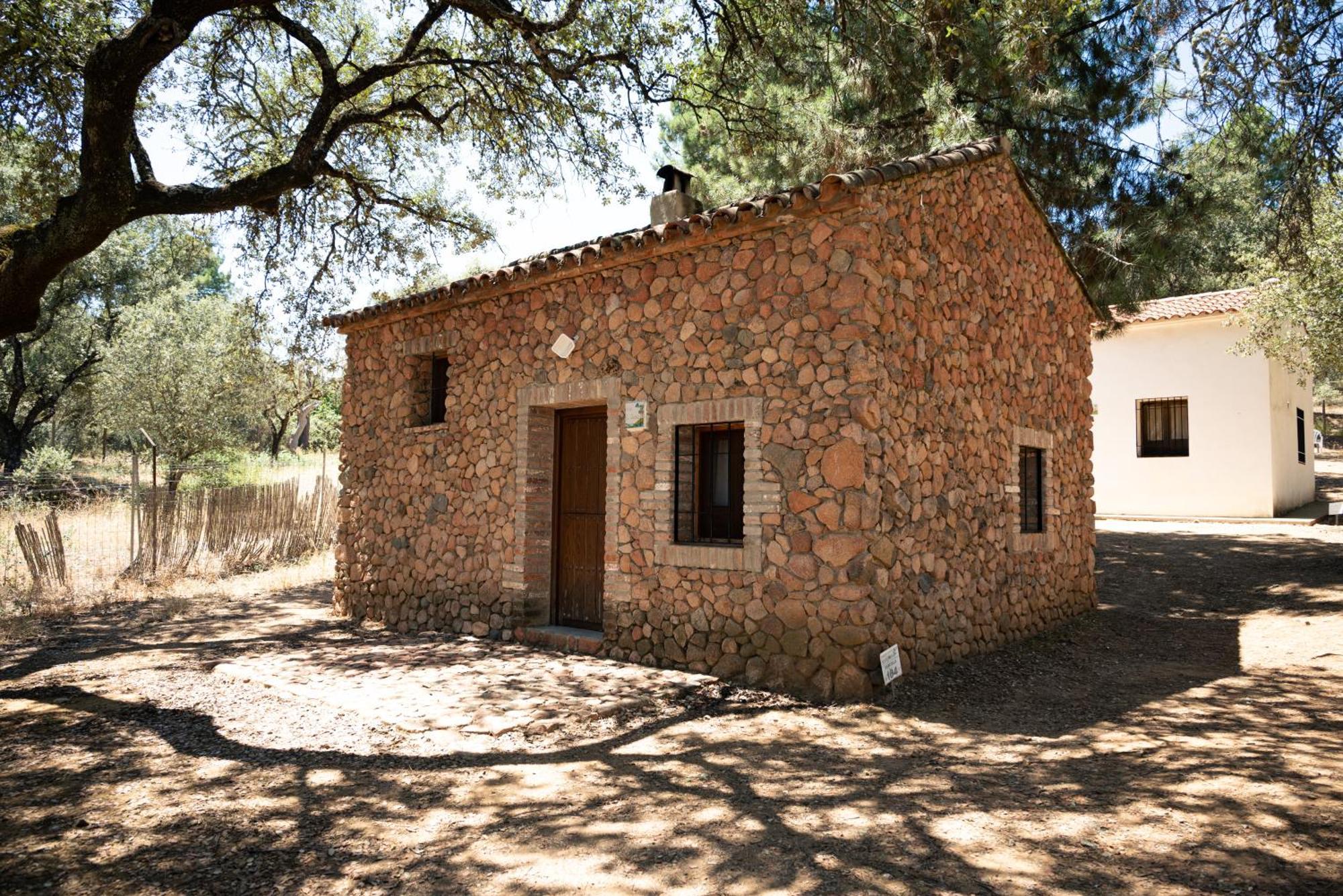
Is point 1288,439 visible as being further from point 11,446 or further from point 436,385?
point 11,446

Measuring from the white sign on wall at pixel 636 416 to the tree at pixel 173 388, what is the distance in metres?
14.3

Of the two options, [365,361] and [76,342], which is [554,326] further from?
[76,342]

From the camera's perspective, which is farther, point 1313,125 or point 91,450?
point 91,450

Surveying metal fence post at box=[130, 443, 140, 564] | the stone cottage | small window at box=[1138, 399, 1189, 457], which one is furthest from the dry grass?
small window at box=[1138, 399, 1189, 457]

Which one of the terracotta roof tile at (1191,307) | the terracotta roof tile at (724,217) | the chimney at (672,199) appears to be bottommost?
the terracotta roof tile at (724,217)

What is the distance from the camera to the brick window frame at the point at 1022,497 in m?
7.52

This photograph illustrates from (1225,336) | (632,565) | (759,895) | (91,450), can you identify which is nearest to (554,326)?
(632,565)

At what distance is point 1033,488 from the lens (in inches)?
325

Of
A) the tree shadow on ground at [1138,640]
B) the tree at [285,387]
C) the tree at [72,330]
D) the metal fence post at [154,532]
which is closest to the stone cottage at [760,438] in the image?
the tree shadow on ground at [1138,640]

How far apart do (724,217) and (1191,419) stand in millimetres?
13795

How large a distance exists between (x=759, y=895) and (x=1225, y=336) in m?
16.4

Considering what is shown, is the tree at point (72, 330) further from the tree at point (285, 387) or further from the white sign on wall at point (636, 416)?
the white sign on wall at point (636, 416)

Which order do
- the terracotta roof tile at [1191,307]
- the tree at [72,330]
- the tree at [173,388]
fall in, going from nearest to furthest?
the terracotta roof tile at [1191,307]
the tree at [173,388]
the tree at [72,330]

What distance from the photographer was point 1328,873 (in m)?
3.11
